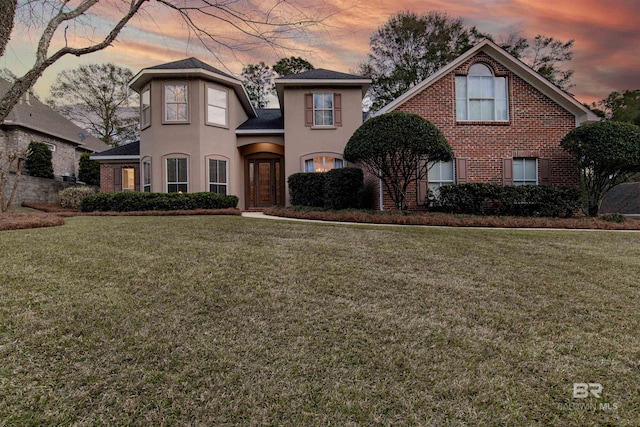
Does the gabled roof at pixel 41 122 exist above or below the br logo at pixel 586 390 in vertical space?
above

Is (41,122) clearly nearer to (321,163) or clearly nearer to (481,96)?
(321,163)

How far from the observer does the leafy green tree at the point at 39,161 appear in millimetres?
17172

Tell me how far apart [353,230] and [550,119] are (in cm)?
947

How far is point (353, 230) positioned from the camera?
6996mm

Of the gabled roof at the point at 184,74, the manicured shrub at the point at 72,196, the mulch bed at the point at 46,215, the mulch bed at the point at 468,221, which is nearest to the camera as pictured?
the mulch bed at the point at 46,215

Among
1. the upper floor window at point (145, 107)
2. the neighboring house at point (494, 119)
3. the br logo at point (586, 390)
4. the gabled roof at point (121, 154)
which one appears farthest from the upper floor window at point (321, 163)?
the br logo at point (586, 390)

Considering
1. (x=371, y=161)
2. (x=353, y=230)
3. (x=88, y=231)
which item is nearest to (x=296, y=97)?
(x=371, y=161)

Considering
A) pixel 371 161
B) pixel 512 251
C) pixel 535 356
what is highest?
pixel 371 161

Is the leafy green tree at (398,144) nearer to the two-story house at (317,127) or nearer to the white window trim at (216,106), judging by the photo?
the two-story house at (317,127)

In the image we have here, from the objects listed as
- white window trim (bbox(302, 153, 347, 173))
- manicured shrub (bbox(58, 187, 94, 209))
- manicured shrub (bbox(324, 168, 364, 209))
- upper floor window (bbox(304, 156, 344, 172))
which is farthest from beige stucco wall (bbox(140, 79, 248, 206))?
manicured shrub (bbox(324, 168, 364, 209))

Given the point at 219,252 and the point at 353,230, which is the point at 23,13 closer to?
the point at 219,252

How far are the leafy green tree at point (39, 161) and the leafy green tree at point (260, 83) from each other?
545 inches

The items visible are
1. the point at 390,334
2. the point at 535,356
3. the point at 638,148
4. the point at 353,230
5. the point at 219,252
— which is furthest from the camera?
the point at 638,148

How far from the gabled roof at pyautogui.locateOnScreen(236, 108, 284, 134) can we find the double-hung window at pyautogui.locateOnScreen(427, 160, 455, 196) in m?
6.26
